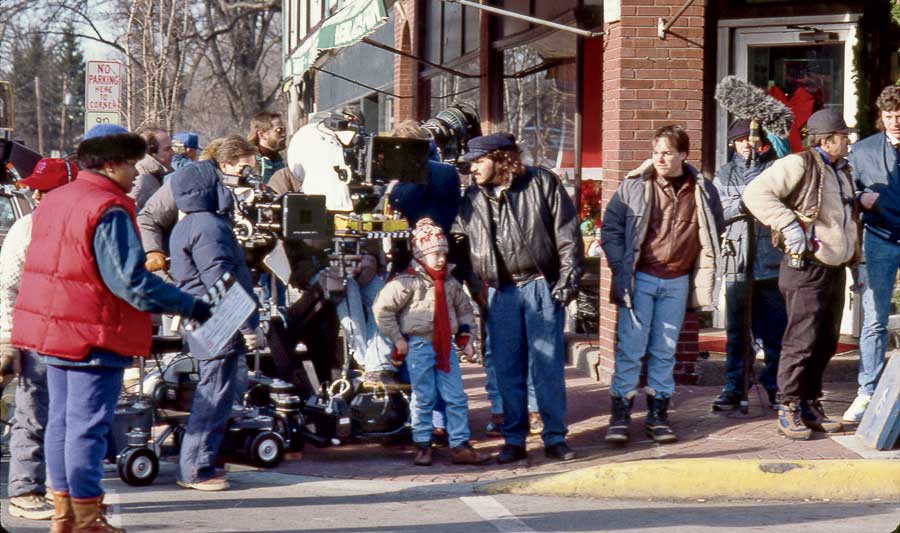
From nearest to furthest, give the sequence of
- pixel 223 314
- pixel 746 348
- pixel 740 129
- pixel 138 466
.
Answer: pixel 223 314 → pixel 138 466 → pixel 746 348 → pixel 740 129

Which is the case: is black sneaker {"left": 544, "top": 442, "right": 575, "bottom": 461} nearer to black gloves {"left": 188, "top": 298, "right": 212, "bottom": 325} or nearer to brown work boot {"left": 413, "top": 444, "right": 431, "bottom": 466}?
brown work boot {"left": 413, "top": 444, "right": 431, "bottom": 466}

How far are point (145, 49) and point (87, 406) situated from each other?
56.1 feet

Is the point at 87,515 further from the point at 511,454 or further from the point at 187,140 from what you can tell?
the point at 187,140

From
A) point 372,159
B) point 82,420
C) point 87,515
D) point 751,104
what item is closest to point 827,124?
point 751,104

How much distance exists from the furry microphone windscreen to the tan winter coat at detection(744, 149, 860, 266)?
0.85 m

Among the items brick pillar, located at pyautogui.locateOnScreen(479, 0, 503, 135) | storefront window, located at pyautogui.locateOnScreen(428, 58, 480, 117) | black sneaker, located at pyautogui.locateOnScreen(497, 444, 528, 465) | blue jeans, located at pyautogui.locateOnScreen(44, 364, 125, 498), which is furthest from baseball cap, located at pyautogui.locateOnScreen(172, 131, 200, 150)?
→ blue jeans, located at pyautogui.locateOnScreen(44, 364, 125, 498)

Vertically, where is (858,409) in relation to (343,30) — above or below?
below

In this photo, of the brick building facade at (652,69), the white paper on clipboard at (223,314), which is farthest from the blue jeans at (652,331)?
the white paper on clipboard at (223,314)

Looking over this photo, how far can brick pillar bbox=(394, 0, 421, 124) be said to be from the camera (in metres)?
18.9

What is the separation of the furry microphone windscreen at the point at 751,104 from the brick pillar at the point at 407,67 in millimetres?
10203

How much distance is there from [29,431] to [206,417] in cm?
95

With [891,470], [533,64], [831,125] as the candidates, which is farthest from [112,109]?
[891,470]

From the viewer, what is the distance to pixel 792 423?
8.25 meters

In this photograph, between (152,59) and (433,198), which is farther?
(152,59)
